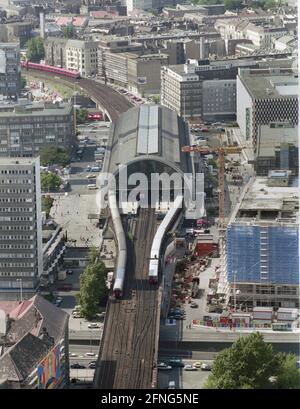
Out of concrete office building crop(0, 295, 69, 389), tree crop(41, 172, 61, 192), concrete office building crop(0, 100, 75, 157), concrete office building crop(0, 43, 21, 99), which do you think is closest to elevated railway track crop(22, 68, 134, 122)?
concrete office building crop(0, 43, 21, 99)

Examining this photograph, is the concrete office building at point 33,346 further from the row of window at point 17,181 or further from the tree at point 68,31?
the tree at point 68,31

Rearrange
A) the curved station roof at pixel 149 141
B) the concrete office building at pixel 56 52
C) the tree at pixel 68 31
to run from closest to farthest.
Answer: the curved station roof at pixel 149 141 → the concrete office building at pixel 56 52 → the tree at pixel 68 31

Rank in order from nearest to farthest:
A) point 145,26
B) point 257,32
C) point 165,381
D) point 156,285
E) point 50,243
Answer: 1. point 165,381
2. point 156,285
3. point 50,243
4. point 257,32
5. point 145,26

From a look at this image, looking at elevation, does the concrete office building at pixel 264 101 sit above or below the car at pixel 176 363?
above

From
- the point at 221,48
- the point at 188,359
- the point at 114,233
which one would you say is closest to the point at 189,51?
the point at 221,48

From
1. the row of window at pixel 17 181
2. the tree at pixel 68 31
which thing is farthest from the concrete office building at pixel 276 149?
the tree at pixel 68 31

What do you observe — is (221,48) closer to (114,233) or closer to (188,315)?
(114,233)

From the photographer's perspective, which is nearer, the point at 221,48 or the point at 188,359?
the point at 188,359
